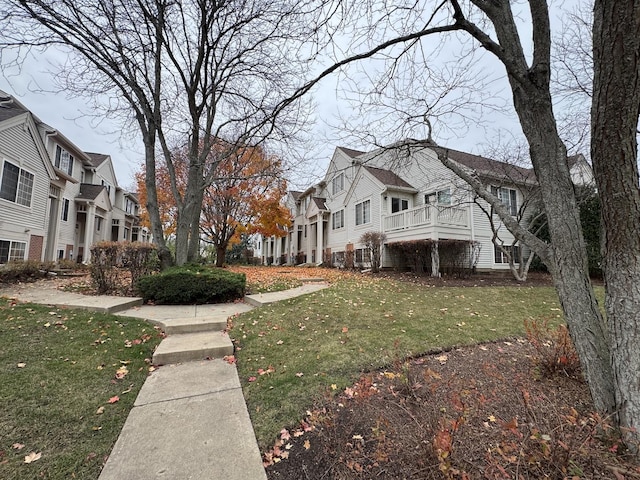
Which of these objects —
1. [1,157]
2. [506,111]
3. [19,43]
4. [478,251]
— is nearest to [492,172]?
[478,251]

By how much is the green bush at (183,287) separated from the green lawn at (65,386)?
1.52 m

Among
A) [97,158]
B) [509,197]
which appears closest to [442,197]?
[509,197]

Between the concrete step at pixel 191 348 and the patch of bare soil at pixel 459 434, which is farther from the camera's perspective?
the concrete step at pixel 191 348

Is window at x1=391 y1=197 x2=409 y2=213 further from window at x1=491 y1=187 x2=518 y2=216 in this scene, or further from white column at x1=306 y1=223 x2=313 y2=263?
white column at x1=306 y1=223 x2=313 y2=263

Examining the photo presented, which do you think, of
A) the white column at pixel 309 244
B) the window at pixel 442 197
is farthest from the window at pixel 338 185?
the window at pixel 442 197

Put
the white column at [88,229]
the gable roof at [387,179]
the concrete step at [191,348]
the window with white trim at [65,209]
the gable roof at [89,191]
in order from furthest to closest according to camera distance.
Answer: the gable roof at [89,191] → the white column at [88,229] → the window with white trim at [65,209] → the gable roof at [387,179] → the concrete step at [191,348]

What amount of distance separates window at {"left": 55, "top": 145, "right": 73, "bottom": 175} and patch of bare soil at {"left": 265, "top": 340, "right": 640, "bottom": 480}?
74.0 ft

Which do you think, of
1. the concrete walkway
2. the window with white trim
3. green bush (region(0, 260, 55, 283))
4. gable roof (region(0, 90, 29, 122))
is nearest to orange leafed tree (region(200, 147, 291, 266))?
the window with white trim

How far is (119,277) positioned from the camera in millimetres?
7891

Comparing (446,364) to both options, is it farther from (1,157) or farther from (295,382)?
(1,157)

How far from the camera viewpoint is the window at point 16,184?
1176cm

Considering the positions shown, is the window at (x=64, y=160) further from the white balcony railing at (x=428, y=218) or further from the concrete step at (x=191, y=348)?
the white balcony railing at (x=428, y=218)

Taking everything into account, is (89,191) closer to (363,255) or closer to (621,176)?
(363,255)

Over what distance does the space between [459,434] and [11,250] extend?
1776cm
